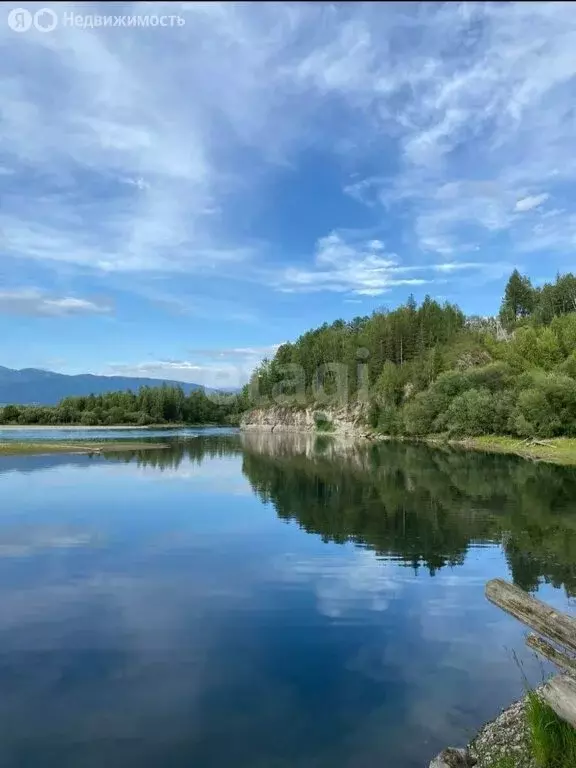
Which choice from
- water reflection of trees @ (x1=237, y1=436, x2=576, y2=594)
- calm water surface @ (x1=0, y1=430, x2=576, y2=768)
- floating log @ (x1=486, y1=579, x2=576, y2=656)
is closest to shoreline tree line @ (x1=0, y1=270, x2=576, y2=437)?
water reflection of trees @ (x1=237, y1=436, x2=576, y2=594)

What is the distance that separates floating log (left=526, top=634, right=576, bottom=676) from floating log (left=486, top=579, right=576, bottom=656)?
0.75 ft

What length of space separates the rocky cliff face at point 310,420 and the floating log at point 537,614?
11598cm

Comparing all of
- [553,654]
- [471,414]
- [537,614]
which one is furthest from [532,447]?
[553,654]

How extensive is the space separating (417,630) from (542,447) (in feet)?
220

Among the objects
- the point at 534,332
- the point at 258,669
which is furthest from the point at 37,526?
the point at 534,332

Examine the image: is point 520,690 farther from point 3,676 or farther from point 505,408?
point 505,408

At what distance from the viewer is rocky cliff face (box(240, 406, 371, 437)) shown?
138387mm

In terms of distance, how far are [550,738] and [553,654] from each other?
212 centimetres

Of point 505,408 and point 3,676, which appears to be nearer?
point 3,676

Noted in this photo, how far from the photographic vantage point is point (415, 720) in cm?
1081

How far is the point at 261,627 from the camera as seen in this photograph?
1561cm

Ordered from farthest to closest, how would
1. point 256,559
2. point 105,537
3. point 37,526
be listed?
point 37,526 → point 105,537 → point 256,559

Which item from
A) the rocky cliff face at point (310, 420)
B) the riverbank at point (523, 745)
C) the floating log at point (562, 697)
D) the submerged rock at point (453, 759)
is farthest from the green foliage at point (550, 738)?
the rocky cliff face at point (310, 420)

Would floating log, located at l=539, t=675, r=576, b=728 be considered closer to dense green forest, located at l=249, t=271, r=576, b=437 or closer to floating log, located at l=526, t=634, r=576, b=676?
floating log, located at l=526, t=634, r=576, b=676
